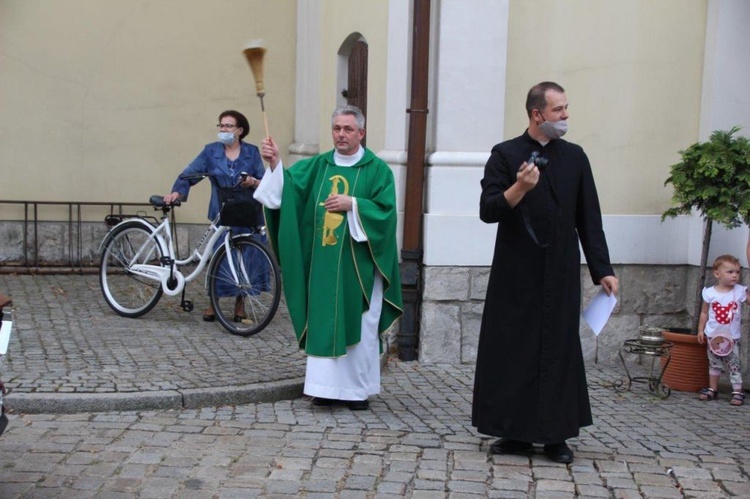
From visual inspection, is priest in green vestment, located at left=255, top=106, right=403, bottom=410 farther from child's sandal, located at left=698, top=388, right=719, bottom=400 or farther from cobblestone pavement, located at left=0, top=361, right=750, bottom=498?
child's sandal, located at left=698, top=388, right=719, bottom=400

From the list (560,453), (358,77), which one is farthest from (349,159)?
(358,77)

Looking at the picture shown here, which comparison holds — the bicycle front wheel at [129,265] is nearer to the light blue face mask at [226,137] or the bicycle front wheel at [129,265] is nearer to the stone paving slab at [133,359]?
the stone paving slab at [133,359]

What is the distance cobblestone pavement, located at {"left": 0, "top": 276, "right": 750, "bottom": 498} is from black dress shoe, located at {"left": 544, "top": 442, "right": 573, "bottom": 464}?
62mm

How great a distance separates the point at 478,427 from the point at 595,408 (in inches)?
58.5

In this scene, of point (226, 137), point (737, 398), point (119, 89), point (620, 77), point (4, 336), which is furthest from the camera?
point (119, 89)

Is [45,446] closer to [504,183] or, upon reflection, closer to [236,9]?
[504,183]

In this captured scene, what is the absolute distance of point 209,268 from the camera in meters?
8.48

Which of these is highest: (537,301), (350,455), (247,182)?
(247,182)

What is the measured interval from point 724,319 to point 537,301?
7.22ft

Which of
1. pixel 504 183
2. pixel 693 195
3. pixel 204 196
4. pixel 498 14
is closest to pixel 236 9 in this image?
pixel 204 196

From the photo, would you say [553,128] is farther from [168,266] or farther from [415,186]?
[168,266]

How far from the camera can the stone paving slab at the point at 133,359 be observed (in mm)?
6453

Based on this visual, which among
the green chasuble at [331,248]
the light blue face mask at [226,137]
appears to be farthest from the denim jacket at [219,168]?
the green chasuble at [331,248]

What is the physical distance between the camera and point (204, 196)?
467 inches
